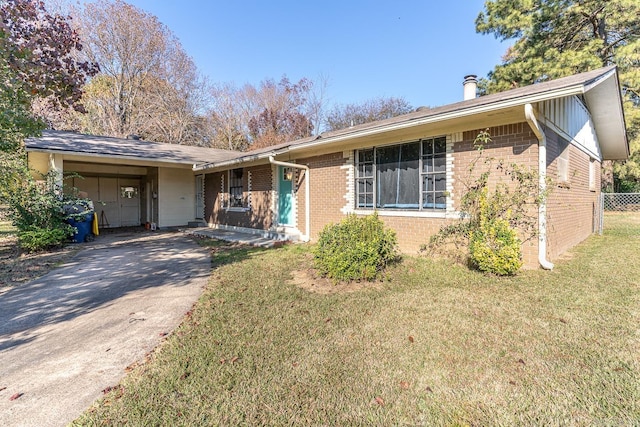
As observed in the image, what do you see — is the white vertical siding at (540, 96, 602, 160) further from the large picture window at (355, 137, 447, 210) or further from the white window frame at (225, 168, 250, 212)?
the white window frame at (225, 168, 250, 212)

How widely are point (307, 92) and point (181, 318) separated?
26.6 m

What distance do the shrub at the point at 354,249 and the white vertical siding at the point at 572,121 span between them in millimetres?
3604

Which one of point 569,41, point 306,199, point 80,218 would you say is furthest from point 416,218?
point 569,41

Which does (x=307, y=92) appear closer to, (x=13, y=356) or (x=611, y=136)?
(x=611, y=136)

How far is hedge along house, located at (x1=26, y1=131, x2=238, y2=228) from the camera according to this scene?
40.2 feet

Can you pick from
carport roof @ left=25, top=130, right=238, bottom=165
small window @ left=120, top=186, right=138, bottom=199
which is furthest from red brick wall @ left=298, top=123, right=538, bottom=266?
small window @ left=120, top=186, right=138, bottom=199

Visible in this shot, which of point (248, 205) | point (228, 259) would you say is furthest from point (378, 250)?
point (248, 205)

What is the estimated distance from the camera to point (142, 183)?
15.0 metres

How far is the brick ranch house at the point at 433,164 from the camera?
539cm

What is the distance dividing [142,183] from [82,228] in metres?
5.78

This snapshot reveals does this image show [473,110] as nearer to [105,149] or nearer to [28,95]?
[28,95]

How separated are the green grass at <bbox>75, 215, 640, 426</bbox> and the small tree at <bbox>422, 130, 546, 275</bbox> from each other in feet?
1.75

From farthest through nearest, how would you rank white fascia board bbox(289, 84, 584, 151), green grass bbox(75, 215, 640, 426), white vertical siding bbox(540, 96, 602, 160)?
white vertical siding bbox(540, 96, 602, 160) → white fascia board bbox(289, 84, 584, 151) → green grass bbox(75, 215, 640, 426)

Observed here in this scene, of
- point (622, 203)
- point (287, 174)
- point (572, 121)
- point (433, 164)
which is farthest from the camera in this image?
point (622, 203)
